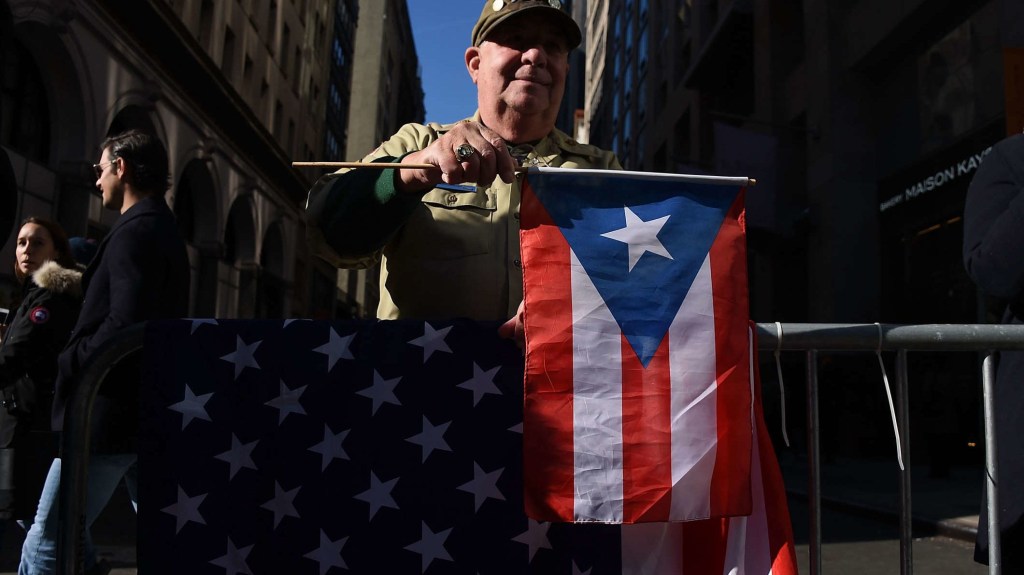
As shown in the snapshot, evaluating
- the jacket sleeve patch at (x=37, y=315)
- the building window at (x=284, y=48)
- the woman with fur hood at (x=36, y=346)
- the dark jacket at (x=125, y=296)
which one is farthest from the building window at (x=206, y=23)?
the dark jacket at (x=125, y=296)

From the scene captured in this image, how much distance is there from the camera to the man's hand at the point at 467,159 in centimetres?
180

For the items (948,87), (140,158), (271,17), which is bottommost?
(140,158)

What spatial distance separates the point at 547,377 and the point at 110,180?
272cm

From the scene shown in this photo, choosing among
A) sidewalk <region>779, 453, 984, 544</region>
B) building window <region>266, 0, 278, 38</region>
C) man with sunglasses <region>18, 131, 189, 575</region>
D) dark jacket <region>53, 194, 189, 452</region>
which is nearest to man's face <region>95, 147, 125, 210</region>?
man with sunglasses <region>18, 131, 189, 575</region>

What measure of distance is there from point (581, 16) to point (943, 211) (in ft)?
253

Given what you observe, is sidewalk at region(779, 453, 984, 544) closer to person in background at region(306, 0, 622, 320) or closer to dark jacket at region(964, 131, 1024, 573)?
dark jacket at region(964, 131, 1024, 573)

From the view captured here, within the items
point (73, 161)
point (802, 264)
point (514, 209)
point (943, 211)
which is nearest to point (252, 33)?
point (73, 161)

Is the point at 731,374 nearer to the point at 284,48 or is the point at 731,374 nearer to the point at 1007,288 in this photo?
the point at 1007,288

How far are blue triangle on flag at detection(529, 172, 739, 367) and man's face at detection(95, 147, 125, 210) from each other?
2554 mm

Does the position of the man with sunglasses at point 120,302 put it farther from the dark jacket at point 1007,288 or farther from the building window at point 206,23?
the building window at point 206,23

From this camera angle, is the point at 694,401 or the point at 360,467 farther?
the point at 360,467

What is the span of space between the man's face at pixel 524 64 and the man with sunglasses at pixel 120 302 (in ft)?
5.52

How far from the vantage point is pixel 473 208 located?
2.38 m

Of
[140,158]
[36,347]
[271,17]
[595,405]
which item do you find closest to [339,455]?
[595,405]
